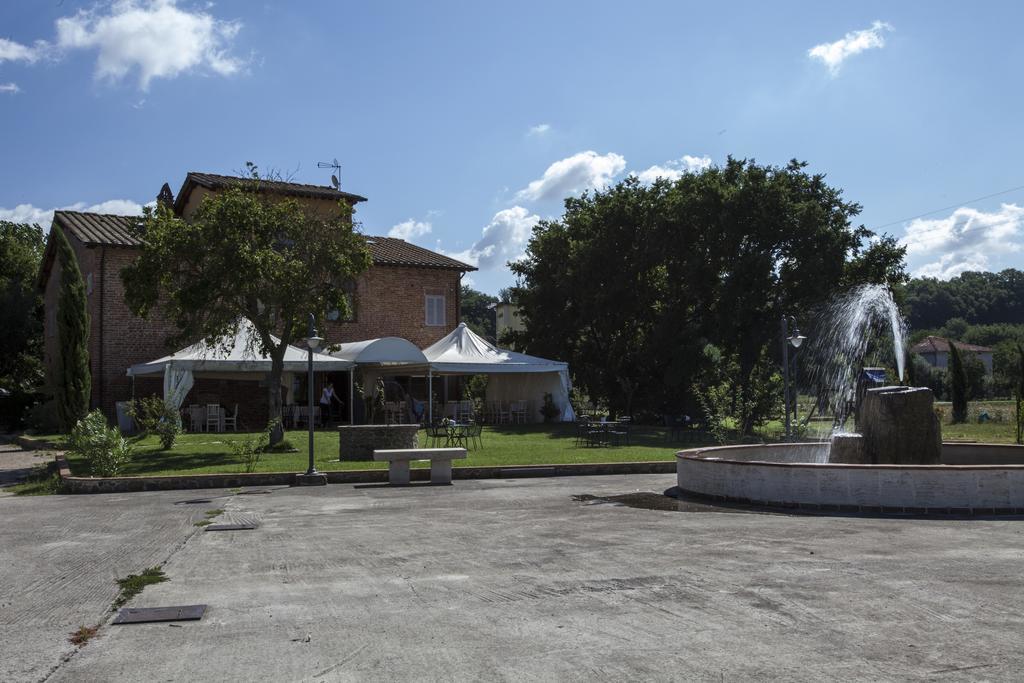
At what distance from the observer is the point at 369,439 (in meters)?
18.2

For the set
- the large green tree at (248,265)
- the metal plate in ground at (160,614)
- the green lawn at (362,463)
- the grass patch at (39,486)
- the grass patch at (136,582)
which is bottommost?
the metal plate in ground at (160,614)

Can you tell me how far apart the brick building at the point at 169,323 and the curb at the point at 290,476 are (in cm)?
957

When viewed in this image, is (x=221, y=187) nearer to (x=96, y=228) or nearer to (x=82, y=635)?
(x=96, y=228)

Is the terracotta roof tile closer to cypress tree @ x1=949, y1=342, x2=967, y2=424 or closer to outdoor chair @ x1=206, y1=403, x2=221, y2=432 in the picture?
outdoor chair @ x1=206, y1=403, x2=221, y2=432

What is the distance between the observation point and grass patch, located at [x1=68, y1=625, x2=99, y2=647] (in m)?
5.34

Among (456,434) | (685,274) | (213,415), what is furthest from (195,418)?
(685,274)

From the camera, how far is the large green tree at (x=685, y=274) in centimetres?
2942

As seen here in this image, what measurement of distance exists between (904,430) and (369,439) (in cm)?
1010

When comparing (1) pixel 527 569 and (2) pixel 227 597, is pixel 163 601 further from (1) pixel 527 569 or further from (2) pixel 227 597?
(1) pixel 527 569

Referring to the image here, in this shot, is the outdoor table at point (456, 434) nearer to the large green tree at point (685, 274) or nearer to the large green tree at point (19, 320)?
the large green tree at point (685, 274)

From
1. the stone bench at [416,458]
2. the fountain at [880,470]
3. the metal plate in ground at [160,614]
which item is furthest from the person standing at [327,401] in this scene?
the metal plate in ground at [160,614]

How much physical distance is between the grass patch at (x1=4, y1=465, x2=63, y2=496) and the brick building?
929cm

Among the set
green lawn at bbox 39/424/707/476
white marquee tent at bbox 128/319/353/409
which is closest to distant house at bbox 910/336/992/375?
green lawn at bbox 39/424/707/476

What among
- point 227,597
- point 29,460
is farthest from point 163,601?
point 29,460
